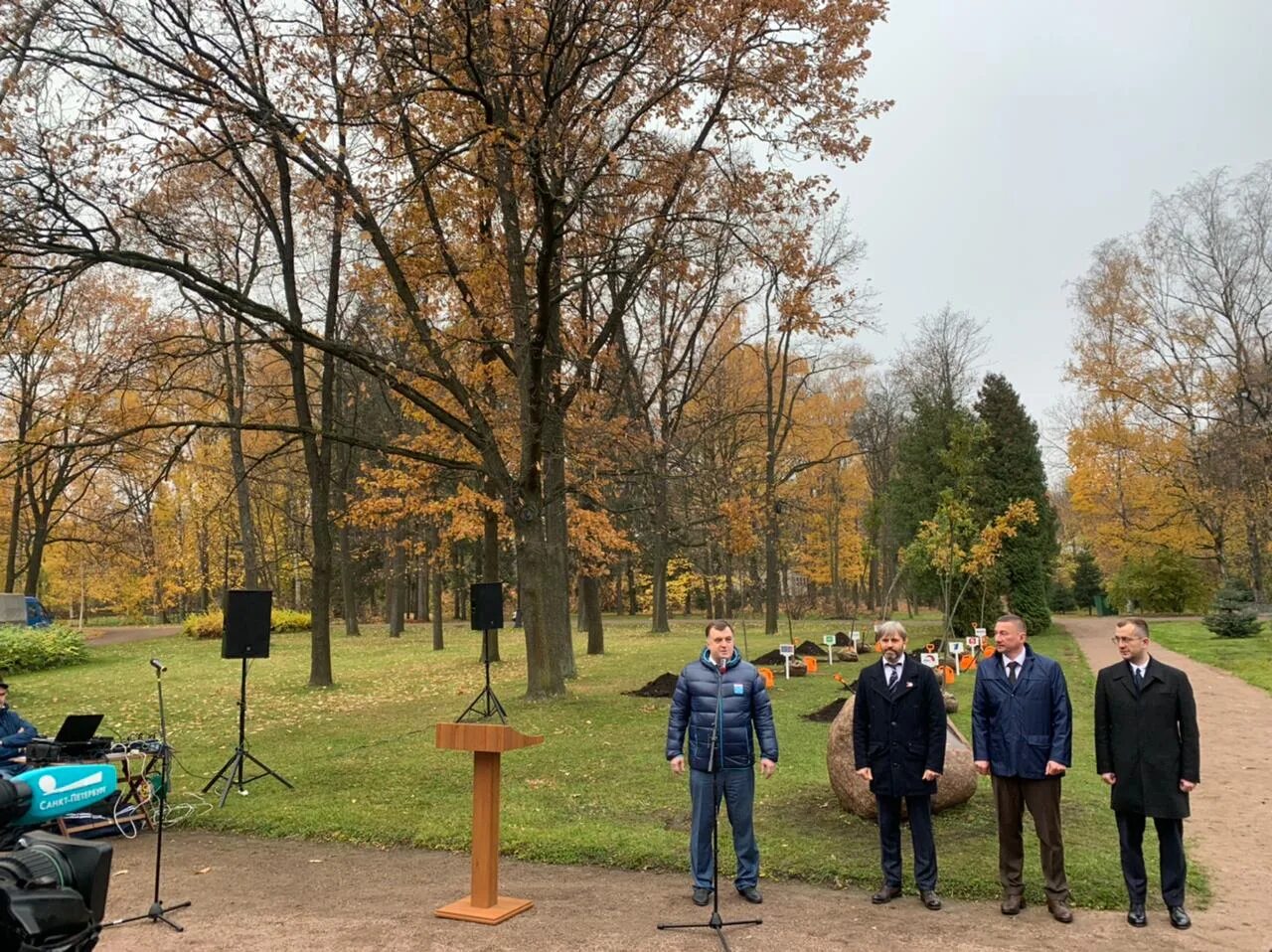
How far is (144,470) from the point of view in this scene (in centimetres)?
2494

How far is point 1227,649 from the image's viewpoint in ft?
72.3

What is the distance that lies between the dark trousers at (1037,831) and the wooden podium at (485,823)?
2961mm

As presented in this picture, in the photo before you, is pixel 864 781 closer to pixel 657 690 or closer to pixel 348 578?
pixel 657 690

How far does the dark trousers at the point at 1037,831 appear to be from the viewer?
214 inches

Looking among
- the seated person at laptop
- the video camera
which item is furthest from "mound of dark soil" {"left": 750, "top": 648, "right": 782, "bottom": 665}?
the video camera

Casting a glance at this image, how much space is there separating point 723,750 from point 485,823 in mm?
1546

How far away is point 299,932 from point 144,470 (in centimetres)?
2301

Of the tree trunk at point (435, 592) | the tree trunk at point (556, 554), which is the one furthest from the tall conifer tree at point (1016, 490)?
the tree trunk at point (435, 592)

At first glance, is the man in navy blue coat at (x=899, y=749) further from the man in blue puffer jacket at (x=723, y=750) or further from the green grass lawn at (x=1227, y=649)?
the green grass lawn at (x=1227, y=649)

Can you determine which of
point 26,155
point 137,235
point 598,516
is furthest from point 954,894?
point 598,516

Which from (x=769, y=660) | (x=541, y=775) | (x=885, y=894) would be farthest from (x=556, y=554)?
(x=885, y=894)

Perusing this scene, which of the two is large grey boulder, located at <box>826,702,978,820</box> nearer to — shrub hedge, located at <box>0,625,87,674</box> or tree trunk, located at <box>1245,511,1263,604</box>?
shrub hedge, located at <box>0,625,87,674</box>

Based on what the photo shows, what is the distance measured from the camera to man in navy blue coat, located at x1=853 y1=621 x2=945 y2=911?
563 centimetres

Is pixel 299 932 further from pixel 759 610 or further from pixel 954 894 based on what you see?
pixel 759 610
